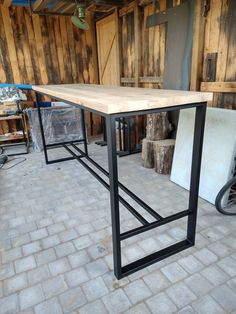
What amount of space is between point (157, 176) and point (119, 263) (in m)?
1.72

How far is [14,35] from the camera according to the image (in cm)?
427

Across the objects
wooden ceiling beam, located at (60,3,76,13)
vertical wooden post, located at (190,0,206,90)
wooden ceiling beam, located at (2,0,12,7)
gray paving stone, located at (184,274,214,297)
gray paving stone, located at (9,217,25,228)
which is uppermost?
wooden ceiling beam, located at (2,0,12,7)

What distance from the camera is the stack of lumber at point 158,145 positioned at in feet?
10.1

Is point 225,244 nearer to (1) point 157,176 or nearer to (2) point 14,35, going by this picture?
(1) point 157,176

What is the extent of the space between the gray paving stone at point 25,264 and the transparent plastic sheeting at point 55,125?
2.94 metres

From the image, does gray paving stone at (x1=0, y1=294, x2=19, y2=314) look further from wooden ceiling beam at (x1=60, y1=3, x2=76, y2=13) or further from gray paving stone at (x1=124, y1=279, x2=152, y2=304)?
wooden ceiling beam at (x1=60, y1=3, x2=76, y2=13)

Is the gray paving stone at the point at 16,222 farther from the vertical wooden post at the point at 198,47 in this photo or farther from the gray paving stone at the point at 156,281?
the vertical wooden post at the point at 198,47

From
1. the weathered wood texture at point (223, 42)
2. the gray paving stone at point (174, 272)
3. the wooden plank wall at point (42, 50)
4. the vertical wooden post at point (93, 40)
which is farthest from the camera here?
the vertical wooden post at point (93, 40)

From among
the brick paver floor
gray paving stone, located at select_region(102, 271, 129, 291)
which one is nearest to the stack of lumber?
the brick paver floor

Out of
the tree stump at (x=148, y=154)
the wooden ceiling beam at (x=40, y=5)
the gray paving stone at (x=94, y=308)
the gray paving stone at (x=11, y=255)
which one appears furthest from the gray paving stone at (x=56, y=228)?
the wooden ceiling beam at (x=40, y=5)

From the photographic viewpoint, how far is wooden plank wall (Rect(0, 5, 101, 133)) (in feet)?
13.9

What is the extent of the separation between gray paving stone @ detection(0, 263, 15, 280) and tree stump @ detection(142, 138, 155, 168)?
7.22 feet

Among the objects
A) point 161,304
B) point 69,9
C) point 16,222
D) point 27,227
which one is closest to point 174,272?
point 161,304

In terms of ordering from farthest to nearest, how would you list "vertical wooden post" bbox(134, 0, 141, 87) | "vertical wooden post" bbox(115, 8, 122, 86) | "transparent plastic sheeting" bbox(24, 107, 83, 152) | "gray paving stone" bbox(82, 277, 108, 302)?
1. "transparent plastic sheeting" bbox(24, 107, 83, 152)
2. "vertical wooden post" bbox(115, 8, 122, 86)
3. "vertical wooden post" bbox(134, 0, 141, 87)
4. "gray paving stone" bbox(82, 277, 108, 302)
